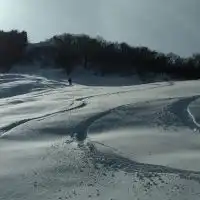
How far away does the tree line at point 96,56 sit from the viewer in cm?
8044

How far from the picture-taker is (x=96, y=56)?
276 feet

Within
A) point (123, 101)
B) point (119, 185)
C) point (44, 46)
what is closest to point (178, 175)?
point (119, 185)

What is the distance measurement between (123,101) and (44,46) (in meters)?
67.1

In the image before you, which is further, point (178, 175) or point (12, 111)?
point (12, 111)

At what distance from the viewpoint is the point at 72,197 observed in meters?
9.60

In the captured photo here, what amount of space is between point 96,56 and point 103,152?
7123cm

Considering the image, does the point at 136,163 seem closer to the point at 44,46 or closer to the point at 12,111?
the point at 12,111

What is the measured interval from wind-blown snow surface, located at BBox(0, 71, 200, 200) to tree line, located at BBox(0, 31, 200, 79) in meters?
58.1

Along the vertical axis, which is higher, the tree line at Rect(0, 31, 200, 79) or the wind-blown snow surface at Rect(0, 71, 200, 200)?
the tree line at Rect(0, 31, 200, 79)

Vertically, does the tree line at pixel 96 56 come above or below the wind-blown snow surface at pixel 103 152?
above

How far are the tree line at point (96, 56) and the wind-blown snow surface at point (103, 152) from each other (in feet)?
191

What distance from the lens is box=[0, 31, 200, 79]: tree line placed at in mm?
80438

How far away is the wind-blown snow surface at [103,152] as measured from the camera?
32.9 feet

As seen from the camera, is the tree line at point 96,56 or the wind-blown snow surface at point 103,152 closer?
the wind-blown snow surface at point 103,152
